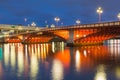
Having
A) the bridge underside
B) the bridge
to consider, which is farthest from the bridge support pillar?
the bridge underside

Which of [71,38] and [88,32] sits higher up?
[88,32]

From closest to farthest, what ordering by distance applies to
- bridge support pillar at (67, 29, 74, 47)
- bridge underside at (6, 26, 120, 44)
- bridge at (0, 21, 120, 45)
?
bridge at (0, 21, 120, 45)
bridge underside at (6, 26, 120, 44)
bridge support pillar at (67, 29, 74, 47)

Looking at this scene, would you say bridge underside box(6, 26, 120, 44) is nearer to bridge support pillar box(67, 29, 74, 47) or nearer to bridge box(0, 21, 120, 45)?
bridge box(0, 21, 120, 45)

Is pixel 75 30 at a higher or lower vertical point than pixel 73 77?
higher

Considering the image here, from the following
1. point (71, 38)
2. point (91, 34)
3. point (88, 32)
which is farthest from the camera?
point (71, 38)

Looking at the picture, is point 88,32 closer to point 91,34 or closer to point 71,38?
point 91,34

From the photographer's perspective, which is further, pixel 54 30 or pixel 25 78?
pixel 54 30

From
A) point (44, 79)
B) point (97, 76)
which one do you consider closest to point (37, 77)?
point (44, 79)

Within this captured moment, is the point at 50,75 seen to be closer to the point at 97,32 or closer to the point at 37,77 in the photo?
the point at 37,77

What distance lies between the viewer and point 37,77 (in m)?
28.8

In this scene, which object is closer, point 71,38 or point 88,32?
point 88,32

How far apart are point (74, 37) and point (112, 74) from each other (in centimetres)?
5931

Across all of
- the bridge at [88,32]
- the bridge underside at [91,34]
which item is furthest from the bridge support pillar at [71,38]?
the bridge underside at [91,34]

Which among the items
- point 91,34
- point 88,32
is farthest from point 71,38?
point 91,34
